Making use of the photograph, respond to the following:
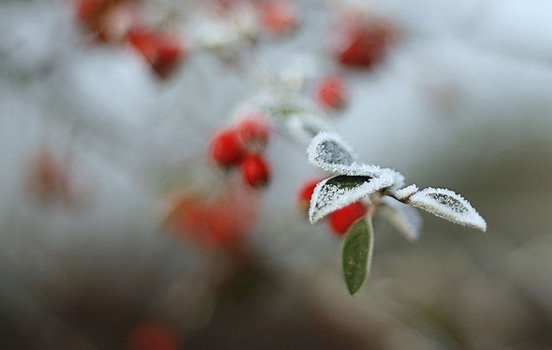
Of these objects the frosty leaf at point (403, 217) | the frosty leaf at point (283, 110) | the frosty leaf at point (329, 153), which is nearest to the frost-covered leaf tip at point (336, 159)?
the frosty leaf at point (329, 153)

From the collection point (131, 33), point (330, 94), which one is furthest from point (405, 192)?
point (131, 33)

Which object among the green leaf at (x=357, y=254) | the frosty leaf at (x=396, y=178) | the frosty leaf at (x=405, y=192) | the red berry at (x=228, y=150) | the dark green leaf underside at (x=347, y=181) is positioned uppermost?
the red berry at (x=228, y=150)

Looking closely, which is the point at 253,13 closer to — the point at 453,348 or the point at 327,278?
the point at 453,348

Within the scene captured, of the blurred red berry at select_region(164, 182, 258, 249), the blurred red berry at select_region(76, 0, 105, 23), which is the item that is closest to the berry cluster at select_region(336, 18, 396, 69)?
the blurred red berry at select_region(164, 182, 258, 249)

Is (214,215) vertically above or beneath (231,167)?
above

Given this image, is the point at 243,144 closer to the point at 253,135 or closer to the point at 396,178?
the point at 253,135

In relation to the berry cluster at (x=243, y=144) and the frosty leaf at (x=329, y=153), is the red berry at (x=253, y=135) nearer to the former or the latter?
the berry cluster at (x=243, y=144)

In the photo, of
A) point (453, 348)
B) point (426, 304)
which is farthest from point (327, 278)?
point (453, 348)

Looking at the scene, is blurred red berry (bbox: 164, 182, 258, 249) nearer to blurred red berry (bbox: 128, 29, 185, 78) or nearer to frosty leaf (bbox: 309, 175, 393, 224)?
blurred red berry (bbox: 128, 29, 185, 78)
